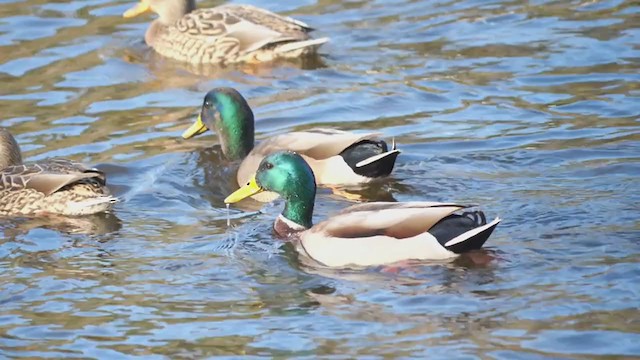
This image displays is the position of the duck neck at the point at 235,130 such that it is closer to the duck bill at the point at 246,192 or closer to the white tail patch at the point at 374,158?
the white tail patch at the point at 374,158

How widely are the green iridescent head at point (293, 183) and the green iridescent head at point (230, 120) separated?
1.85m

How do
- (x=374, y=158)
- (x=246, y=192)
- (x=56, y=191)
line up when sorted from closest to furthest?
1. (x=246, y=192)
2. (x=56, y=191)
3. (x=374, y=158)

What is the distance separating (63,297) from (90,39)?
7.20 meters

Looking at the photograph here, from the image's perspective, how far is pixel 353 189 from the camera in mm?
10938

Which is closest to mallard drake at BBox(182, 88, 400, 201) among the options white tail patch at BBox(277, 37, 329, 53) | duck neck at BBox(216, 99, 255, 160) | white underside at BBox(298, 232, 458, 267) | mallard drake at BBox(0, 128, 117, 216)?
duck neck at BBox(216, 99, 255, 160)

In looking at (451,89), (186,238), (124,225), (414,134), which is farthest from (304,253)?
(451,89)

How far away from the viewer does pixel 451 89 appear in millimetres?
12953

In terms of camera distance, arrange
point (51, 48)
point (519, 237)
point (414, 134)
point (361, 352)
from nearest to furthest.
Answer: point (361, 352)
point (519, 237)
point (414, 134)
point (51, 48)

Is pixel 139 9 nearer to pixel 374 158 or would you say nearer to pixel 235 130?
pixel 235 130

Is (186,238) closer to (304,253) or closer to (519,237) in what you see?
(304,253)

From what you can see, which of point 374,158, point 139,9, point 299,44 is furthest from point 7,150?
point 139,9

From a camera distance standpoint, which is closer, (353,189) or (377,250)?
(377,250)

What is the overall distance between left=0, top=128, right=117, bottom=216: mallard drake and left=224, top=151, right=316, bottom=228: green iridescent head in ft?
4.05

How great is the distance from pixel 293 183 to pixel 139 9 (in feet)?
20.7
